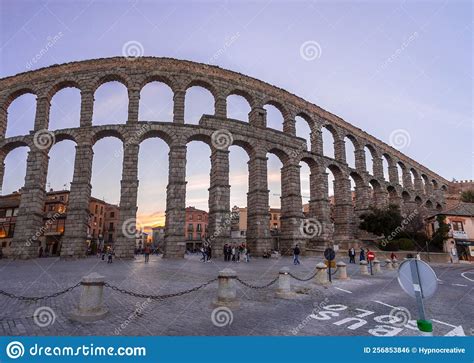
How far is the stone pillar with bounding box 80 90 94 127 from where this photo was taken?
84.5 ft

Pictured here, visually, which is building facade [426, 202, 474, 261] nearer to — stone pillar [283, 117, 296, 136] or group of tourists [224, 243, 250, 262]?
stone pillar [283, 117, 296, 136]

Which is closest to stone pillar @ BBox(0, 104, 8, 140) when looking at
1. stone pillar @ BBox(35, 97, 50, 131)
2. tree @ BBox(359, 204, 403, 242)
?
stone pillar @ BBox(35, 97, 50, 131)

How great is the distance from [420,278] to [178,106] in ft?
82.8

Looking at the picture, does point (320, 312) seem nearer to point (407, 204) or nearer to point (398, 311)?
point (398, 311)

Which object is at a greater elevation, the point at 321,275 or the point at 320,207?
the point at 320,207

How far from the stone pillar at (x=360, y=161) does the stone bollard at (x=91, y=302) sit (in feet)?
115

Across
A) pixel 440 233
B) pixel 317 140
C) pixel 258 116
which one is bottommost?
pixel 440 233

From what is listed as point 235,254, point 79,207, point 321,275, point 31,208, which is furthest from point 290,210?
point 31,208

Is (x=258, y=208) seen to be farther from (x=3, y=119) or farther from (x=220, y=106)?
(x=3, y=119)

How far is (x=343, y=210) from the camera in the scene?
104 ft

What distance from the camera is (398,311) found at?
23.1 ft

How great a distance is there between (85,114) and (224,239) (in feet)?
54.5

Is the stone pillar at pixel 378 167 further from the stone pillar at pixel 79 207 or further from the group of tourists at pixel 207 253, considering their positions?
the stone pillar at pixel 79 207

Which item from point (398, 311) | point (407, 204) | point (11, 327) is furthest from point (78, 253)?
point (407, 204)
